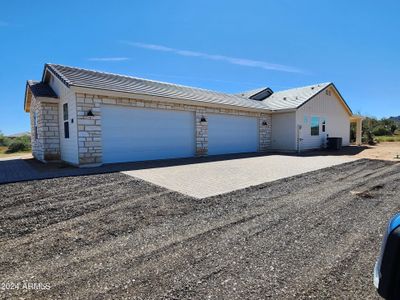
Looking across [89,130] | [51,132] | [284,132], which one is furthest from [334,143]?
[51,132]

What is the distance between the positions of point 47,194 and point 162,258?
13.2ft

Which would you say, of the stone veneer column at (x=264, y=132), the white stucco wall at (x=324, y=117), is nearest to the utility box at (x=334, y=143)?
the white stucco wall at (x=324, y=117)

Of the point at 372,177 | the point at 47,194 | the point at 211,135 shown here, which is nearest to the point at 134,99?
the point at 211,135

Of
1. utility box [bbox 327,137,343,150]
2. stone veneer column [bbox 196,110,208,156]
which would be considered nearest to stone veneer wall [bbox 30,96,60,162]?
stone veneer column [bbox 196,110,208,156]

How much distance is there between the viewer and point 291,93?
19953mm

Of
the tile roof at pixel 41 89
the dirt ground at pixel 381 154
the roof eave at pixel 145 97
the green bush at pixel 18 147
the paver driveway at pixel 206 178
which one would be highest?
the tile roof at pixel 41 89

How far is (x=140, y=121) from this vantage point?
1096 cm

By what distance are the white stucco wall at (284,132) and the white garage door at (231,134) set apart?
1.83m

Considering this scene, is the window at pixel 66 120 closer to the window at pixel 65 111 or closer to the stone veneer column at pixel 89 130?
the window at pixel 65 111

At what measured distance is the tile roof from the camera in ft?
37.8

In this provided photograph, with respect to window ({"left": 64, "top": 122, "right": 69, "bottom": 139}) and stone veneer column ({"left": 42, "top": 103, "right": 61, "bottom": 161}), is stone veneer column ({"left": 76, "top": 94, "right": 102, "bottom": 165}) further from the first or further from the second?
stone veneer column ({"left": 42, "top": 103, "right": 61, "bottom": 161})

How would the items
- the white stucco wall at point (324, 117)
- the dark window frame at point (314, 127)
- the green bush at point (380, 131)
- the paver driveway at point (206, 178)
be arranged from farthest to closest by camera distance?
1. the green bush at point (380, 131)
2. the dark window frame at point (314, 127)
3. the white stucco wall at point (324, 117)
4. the paver driveway at point (206, 178)

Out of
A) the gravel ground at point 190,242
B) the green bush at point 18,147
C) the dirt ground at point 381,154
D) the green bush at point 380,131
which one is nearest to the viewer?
the gravel ground at point 190,242

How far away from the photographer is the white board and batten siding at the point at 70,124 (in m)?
9.61
